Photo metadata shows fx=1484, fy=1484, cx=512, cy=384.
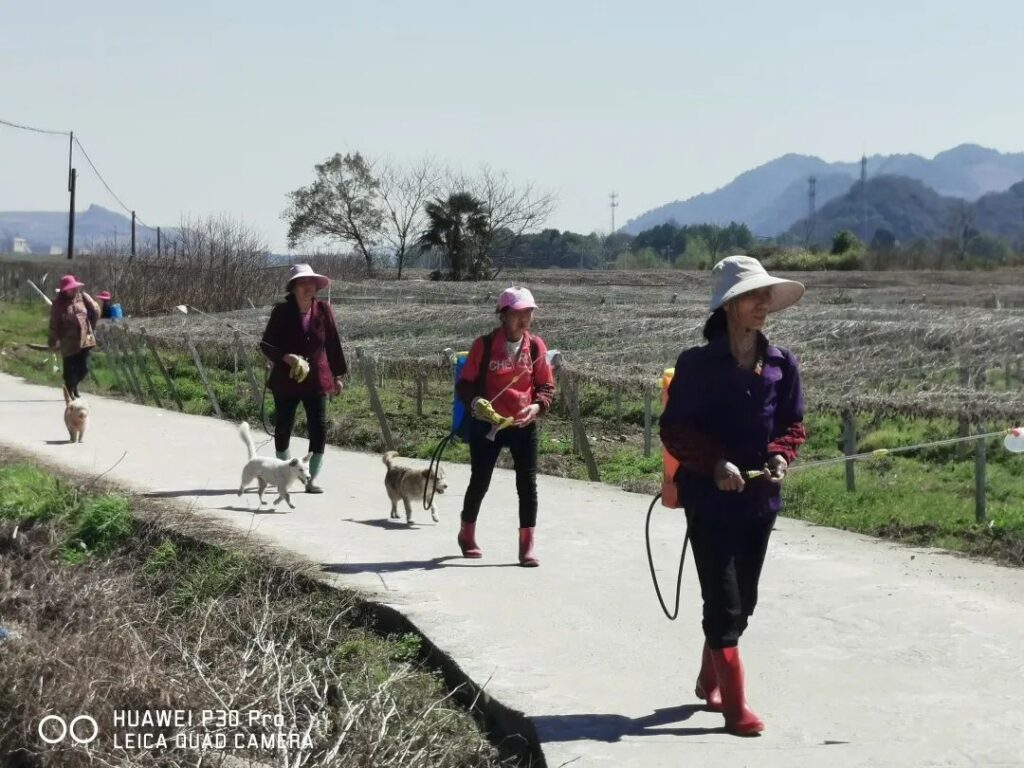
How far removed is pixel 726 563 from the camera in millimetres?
5883

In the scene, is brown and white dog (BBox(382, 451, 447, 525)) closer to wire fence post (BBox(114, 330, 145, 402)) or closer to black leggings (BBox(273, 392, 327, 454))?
black leggings (BBox(273, 392, 327, 454))

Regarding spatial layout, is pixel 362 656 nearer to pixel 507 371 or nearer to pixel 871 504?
pixel 507 371

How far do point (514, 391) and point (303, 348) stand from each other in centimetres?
291

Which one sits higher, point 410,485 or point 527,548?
point 410,485

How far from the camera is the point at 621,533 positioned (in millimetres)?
10203

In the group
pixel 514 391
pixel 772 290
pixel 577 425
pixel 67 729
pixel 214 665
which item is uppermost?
pixel 772 290

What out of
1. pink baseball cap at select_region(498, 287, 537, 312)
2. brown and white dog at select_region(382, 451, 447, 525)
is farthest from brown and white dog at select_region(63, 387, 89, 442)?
pink baseball cap at select_region(498, 287, 537, 312)

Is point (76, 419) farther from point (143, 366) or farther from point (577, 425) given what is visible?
point (143, 366)

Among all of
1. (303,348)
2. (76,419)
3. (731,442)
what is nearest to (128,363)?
(76,419)

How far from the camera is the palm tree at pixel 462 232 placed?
5091cm

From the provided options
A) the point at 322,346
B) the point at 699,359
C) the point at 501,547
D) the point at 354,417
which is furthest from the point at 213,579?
the point at 354,417

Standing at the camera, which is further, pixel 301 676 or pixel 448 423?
pixel 448 423

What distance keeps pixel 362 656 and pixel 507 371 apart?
6.75ft

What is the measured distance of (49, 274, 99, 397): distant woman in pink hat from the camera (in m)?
16.5
